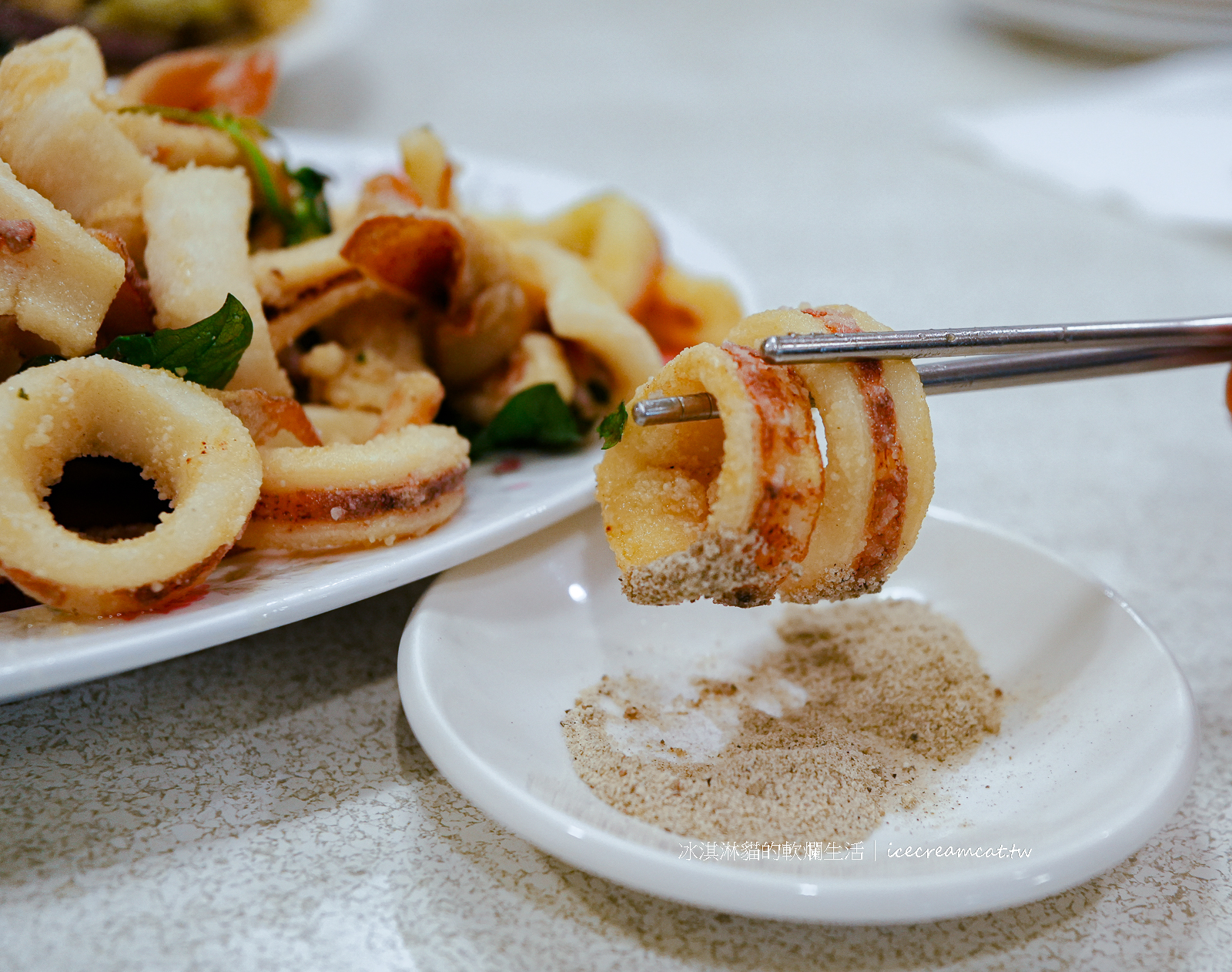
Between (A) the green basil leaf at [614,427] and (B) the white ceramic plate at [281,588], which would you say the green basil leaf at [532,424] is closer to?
(B) the white ceramic plate at [281,588]

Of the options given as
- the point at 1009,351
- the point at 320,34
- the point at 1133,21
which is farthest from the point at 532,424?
the point at 1133,21

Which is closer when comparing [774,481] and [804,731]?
[774,481]

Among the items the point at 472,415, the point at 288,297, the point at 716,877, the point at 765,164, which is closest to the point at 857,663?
the point at 716,877

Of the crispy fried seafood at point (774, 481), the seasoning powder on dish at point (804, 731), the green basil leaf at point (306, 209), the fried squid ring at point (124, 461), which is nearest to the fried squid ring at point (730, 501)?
the crispy fried seafood at point (774, 481)

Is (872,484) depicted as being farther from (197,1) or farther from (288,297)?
(197,1)

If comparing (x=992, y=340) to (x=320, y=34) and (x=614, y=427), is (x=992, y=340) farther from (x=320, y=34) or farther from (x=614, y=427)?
(x=320, y=34)
